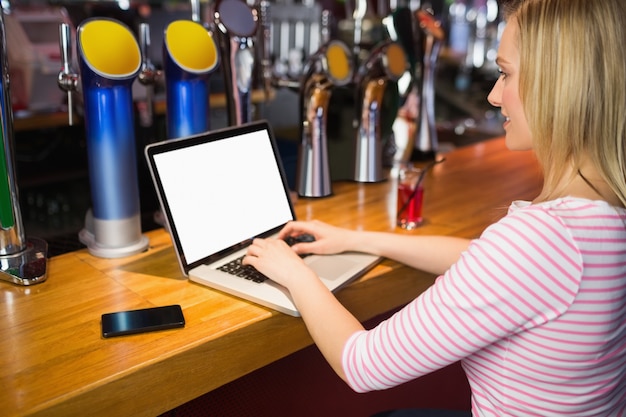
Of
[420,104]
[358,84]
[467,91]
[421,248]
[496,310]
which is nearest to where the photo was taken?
[496,310]

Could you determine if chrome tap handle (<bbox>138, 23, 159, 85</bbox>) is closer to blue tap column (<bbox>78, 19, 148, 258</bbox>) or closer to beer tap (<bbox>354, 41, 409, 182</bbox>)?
blue tap column (<bbox>78, 19, 148, 258</bbox>)

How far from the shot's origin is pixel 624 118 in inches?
33.5

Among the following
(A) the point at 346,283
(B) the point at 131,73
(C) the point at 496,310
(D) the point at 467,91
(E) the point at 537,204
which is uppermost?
(B) the point at 131,73

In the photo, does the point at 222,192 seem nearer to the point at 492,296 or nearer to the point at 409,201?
the point at 409,201

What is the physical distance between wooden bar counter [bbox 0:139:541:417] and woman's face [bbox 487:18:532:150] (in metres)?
0.21

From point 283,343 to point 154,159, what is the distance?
397mm

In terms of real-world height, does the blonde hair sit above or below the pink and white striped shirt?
above

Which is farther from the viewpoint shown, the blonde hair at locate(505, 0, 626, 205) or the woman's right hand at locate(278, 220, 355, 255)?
the woman's right hand at locate(278, 220, 355, 255)

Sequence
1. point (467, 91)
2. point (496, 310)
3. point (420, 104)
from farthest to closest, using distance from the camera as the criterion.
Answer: point (467, 91) → point (420, 104) → point (496, 310)

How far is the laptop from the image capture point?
1.19 m

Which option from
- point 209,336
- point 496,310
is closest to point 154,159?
point 209,336

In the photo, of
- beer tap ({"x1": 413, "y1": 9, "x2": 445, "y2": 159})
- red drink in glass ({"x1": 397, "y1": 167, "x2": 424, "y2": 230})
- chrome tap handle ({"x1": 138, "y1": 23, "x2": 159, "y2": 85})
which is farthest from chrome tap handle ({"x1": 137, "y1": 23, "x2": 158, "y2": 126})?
beer tap ({"x1": 413, "y1": 9, "x2": 445, "y2": 159})

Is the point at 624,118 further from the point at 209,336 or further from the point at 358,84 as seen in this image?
the point at 358,84

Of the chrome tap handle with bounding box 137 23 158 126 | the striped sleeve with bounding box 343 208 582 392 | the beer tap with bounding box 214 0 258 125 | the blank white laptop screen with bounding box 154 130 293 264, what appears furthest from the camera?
the beer tap with bounding box 214 0 258 125
